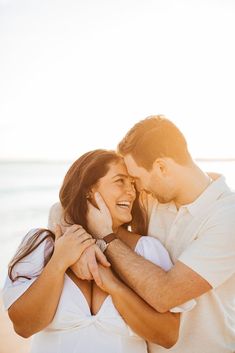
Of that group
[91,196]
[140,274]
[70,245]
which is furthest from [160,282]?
[91,196]

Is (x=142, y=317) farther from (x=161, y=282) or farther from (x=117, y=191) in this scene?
(x=117, y=191)

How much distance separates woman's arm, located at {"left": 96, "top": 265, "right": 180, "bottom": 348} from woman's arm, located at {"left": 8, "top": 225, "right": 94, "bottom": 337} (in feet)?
0.83

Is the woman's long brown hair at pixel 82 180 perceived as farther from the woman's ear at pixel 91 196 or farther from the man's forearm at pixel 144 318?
the man's forearm at pixel 144 318

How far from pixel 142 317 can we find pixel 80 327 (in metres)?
0.37

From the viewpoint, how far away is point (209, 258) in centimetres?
289

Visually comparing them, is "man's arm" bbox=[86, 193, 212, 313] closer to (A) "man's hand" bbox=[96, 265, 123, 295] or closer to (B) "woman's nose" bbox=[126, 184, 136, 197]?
(A) "man's hand" bbox=[96, 265, 123, 295]

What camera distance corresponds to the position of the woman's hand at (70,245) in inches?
116

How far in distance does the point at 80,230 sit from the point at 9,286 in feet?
1.74

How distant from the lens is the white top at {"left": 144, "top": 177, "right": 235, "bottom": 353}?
291cm

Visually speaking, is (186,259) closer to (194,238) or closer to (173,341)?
(194,238)

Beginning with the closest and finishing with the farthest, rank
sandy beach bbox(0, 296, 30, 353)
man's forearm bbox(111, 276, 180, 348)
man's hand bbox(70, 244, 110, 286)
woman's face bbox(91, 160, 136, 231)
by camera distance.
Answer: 1. man's forearm bbox(111, 276, 180, 348)
2. man's hand bbox(70, 244, 110, 286)
3. woman's face bbox(91, 160, 136, 231)
4. sandy beach bbox(0, 296, 30, 353)

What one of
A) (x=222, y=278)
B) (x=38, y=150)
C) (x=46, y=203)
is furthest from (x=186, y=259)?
(x=38, y=150)

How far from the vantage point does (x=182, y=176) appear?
10.7 ft

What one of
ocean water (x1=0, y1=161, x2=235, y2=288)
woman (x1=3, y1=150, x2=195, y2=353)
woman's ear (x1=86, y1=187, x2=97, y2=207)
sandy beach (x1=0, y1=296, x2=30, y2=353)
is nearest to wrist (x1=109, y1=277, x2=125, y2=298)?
woman (x1=3, y1=150, x2=195, y2=353)
